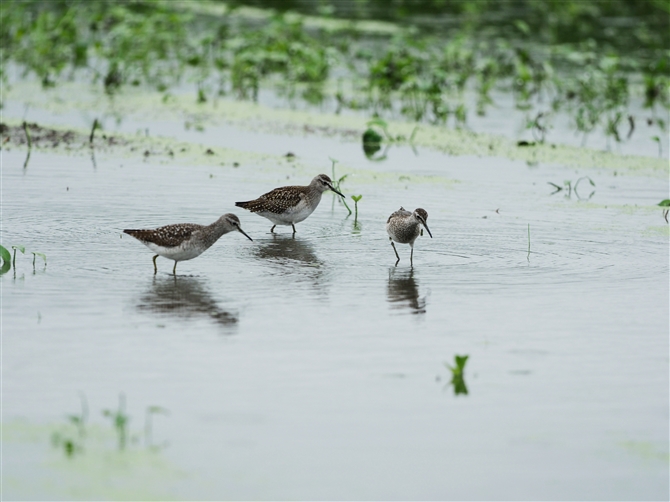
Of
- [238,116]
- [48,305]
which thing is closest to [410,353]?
[48,305]

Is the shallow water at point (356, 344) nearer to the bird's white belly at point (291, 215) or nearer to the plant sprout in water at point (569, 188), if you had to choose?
the bird's white belly at point (291, 215)

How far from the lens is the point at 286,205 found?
11672mm

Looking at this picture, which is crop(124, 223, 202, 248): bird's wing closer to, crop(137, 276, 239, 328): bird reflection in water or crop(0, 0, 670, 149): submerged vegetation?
crop(137, 276, 239, 328): bird reflection in water

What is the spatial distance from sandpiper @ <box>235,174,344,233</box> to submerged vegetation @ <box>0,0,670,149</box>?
4.90m

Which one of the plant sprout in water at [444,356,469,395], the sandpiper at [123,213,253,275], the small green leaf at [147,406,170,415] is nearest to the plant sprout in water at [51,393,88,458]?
the small green leaf at [147,406,170,415]

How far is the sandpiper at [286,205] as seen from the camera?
462 inches

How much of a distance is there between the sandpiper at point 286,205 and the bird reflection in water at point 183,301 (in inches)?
85.3

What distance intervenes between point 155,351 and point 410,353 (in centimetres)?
168

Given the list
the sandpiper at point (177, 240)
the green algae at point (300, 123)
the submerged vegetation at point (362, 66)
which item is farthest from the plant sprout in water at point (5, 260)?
the green algae at point (300, 123)

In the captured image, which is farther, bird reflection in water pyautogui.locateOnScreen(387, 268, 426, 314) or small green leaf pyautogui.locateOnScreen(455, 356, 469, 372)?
bird reflection in water pyautogui.locateOnScreen(387, 268, 426, 314)

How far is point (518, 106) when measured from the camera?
802 inches

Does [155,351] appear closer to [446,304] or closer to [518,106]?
[446,304]

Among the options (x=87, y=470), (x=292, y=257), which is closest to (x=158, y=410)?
(x=87, y=470)

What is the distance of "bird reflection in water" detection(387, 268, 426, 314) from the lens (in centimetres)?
897
